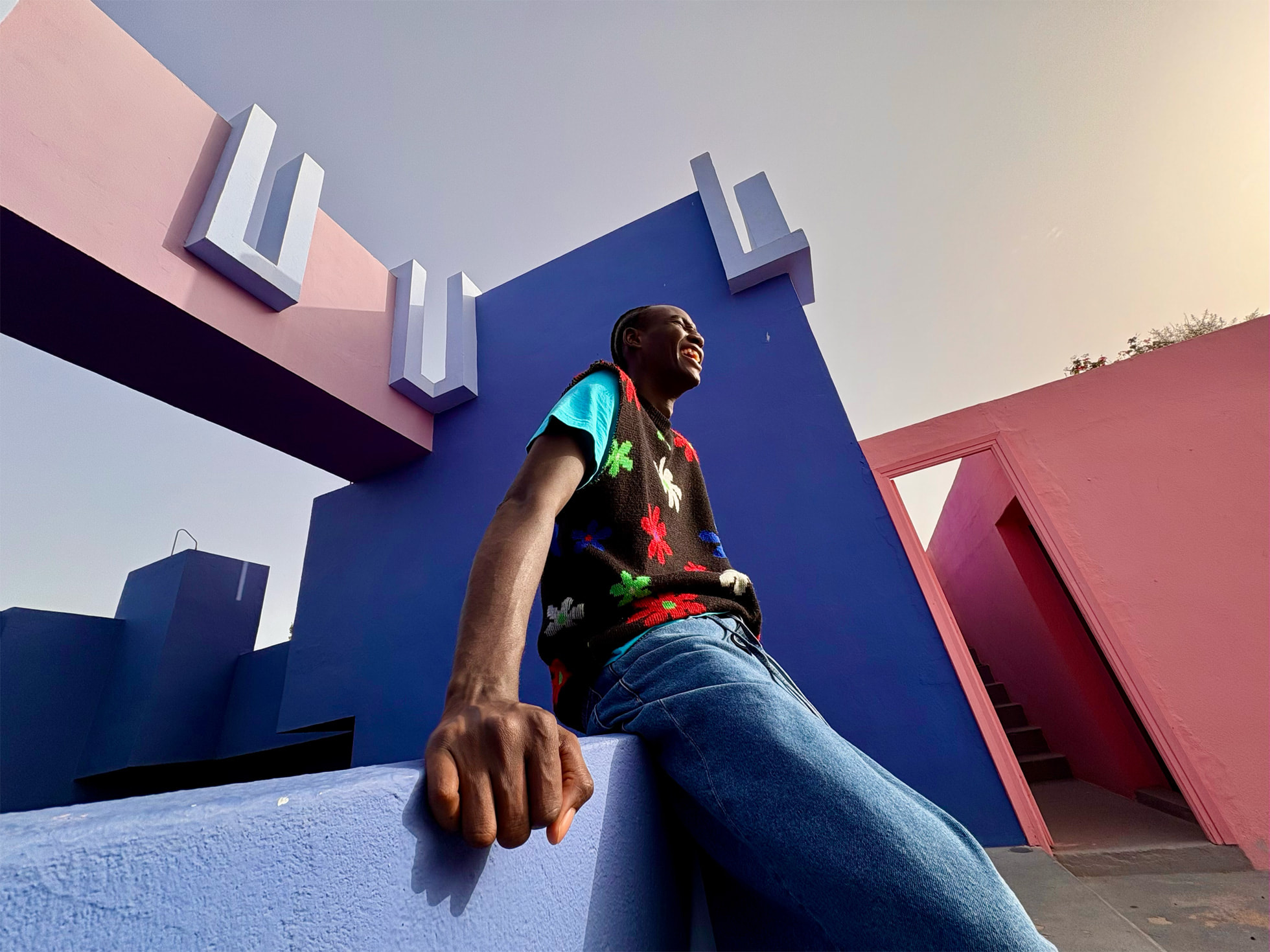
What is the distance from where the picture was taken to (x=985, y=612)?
17.1ft

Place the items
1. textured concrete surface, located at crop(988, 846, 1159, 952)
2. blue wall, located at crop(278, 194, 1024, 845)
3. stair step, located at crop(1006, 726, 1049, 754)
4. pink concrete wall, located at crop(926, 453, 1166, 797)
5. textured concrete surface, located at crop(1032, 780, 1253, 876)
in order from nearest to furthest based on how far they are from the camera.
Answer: textured concrete surface, located at crop(988, 846, 1159, 952) → textured concrete surface, located at crop(1032, 780, 1253, 876) → blue wall, located at crop(278, 194, 1024, 845) → pink concrete wall, located at crop(926, 453, 1166, 797) → stair step, located at crop(1006, 726, 1049, 754)

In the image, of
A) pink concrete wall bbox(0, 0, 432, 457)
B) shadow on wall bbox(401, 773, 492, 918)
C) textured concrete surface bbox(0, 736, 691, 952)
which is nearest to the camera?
textured concrete surface bbox(0, 736, 691, 952)

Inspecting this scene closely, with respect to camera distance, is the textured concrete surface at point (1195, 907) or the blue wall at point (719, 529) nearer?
the textured concrete surface at point (1195, 907)

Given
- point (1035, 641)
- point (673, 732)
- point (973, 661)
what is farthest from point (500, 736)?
point (1035, 641)

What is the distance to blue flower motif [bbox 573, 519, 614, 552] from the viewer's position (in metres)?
0.91

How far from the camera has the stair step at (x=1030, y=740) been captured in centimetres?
434

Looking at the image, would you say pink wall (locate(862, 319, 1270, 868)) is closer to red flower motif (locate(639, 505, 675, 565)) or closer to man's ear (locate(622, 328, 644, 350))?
man's ear (locate(622, 328, 644, 350))

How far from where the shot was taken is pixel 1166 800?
2617mm

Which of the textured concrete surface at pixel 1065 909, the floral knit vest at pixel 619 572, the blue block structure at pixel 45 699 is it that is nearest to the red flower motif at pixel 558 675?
the floral knit vest at pixel 619 572

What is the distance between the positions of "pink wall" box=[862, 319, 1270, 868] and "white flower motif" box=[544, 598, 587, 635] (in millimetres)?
2216

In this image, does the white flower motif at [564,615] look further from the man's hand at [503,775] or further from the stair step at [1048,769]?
the stair step at [1048,769]

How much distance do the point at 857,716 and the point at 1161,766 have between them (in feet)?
8.16

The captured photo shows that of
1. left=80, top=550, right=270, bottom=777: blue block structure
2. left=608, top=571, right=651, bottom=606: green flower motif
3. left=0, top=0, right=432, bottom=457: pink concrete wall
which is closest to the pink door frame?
left=608, top=571, right=651, bottom=606: green flower motif

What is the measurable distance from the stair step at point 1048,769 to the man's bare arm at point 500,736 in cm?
492
